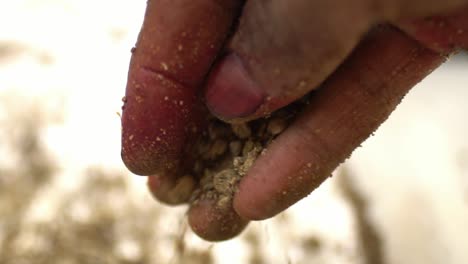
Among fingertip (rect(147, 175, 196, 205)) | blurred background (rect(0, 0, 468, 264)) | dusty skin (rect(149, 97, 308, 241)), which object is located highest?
dusty skin (rect(149, 97, 308, 241))

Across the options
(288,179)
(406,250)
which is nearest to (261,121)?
(288,179)

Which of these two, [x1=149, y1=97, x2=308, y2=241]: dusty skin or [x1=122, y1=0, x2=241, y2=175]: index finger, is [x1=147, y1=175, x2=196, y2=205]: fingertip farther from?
[x1=122, y1=0, x2=241, y2=175]: index finger

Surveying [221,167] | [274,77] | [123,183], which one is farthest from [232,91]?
[123,183]

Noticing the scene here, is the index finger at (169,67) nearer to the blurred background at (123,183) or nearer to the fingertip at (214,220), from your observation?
the fingertip at (214,220)

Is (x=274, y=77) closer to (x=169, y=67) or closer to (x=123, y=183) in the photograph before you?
(x=169, y=67)

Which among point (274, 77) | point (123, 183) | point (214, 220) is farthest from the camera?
point (123, 183)

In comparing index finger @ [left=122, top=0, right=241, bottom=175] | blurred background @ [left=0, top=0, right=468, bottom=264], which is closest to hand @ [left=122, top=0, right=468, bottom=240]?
index finger @ [left=122, top=0, right=241, bottom=175]

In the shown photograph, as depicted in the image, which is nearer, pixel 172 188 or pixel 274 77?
pixel 274 77
